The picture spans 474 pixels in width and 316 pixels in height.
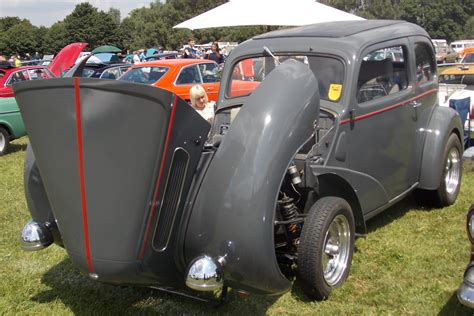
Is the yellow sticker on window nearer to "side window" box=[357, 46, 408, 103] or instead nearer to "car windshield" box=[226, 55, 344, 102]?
"car windshield" box=[226, 55, 344, 102]

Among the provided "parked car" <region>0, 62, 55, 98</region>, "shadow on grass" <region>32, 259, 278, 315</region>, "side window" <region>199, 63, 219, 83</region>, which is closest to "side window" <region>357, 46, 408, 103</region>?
"shadow on grass" <region>32, 259, 278, 315</region>

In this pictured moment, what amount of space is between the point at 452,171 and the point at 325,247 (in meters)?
2.70

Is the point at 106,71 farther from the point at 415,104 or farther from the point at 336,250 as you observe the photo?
the point at 336,250

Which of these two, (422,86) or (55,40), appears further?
(55,40)

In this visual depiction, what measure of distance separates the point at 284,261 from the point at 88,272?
1369 millimetres

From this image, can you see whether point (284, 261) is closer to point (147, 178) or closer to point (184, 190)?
point (184, 190)

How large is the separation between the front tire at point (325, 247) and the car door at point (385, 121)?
24.6 inches

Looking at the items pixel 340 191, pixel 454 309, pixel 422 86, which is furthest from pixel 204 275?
pixel 422 86

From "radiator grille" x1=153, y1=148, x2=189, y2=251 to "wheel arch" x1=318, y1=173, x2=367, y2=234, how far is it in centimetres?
119

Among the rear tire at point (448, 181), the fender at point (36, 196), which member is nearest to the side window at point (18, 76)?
the fender at point (36, 196)

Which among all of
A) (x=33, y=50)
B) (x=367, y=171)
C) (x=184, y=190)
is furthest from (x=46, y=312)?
(x=33, y=50)

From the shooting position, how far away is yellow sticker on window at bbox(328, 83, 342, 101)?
4242 millimetres

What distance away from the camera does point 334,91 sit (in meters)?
4.27

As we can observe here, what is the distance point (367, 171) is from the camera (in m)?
4.36
